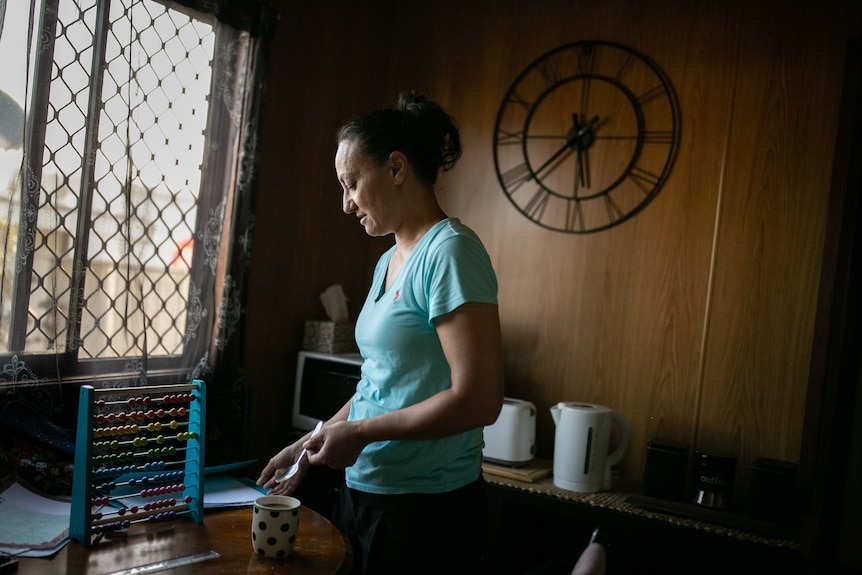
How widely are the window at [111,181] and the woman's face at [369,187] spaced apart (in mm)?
995

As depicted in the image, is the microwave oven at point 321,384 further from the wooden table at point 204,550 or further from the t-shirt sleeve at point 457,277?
the t-shirt sleeve at point 457,277

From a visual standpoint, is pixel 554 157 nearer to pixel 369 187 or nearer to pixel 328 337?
pixel 328 337

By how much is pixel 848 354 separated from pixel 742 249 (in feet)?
1.53

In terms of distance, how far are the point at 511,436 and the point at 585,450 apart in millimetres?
262

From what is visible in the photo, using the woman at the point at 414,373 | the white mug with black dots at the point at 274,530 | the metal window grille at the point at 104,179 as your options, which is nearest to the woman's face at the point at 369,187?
the woman at the point at 414,373

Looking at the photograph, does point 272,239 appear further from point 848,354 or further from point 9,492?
point 848,354

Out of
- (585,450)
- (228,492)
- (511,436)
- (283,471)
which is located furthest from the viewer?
(511,436)

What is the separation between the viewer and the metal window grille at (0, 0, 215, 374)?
1933mm

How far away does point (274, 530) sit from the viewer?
3.84 ft

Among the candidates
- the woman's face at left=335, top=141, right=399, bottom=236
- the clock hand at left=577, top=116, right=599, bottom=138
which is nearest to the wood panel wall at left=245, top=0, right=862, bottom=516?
the clock hand at left=577, top=116, right=599, bottom=138

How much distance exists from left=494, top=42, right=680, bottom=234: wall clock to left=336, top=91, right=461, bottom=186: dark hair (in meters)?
1.42

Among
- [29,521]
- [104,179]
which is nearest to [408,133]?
[29,521]

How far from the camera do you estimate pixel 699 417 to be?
2.54 metres

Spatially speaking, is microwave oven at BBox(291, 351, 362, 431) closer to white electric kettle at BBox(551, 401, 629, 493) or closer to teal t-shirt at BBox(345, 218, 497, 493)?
white electric kettle at BBox(551, 401, 629, 493)
